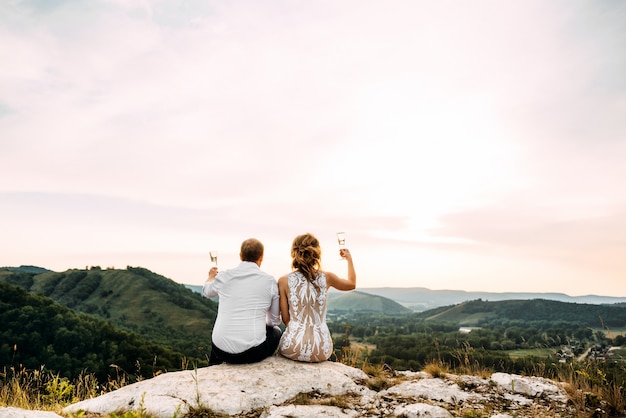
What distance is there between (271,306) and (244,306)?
0.64 meters

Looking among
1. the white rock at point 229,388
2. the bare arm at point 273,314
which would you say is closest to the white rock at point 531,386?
the white rock at point 229,388

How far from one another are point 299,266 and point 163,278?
17747cm

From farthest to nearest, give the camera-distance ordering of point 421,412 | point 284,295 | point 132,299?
point 132,299
point 284,295
point 421,412

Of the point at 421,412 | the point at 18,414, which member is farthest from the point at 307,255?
the point at 18,414

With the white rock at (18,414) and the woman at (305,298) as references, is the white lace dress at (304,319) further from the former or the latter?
the white rock at (18,414)

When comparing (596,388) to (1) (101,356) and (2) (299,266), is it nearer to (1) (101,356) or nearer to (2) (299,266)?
(2) (299,266)

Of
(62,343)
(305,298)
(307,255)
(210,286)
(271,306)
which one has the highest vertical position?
(307,255)

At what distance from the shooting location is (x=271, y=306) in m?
6.63

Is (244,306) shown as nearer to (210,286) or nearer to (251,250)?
(210,286)

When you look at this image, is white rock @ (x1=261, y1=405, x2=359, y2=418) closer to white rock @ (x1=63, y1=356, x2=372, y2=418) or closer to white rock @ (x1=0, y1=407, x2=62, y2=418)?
white rock @ (x1=63, y1=356, x2=372, y2=418)

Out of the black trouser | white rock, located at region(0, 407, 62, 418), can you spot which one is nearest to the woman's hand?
the black trouser

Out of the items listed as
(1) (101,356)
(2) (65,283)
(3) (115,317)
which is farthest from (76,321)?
(2) (65,283)

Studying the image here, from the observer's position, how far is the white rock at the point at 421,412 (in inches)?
193

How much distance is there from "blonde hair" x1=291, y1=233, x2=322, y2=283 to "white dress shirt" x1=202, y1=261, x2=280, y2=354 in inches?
20.1
